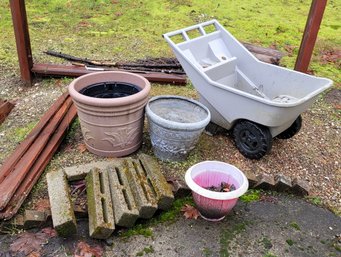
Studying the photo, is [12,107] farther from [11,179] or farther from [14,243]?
[14,243]

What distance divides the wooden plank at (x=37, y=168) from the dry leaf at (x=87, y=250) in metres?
0.56

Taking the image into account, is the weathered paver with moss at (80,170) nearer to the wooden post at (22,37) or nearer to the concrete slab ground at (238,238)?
the concrete slab ground at (238,238)

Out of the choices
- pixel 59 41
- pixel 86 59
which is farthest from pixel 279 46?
pixel 59 41

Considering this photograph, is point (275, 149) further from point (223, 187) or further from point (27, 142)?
point (27, 142)

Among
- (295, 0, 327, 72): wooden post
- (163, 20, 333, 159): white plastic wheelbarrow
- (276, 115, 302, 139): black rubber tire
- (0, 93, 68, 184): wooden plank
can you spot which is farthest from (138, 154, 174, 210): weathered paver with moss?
(295, 0, 327, 72): wooden post

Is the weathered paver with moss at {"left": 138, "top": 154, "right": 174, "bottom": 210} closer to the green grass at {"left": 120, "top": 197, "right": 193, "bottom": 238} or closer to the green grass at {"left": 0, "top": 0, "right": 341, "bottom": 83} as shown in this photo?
the green grass at {"left": 120, "top": 197, "right": 193, "bottom": 238}

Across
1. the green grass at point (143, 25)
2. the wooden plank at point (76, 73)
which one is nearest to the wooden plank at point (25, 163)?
the wooden plank at point (76, 73)

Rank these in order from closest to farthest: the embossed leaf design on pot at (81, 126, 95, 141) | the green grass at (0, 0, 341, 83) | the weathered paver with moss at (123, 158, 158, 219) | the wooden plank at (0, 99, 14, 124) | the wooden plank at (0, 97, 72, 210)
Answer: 1. the weathered paver with moss at (123, 158, 158, 219)
2. the wooden plank at (0, 97, 72, 210)
3. the embossed leaf design on pot at (81, 126, 95, 141)
4. the wooden plank at (0, 99, 14, 124)
5. the green grass at (0, 0, 341, 83)

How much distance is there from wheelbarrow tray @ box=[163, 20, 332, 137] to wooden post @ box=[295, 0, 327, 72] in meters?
0.72

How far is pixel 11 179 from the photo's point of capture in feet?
10.0

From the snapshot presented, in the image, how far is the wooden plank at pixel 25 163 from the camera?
A: 2.89 m

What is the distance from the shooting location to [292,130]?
3777 millimetres

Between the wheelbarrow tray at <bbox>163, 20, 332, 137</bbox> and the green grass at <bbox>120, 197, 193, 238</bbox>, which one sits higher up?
the wheelbarrow tray at <bbox>163, 20, 332, 137</bbox>

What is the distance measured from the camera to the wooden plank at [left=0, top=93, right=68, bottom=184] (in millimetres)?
3197
